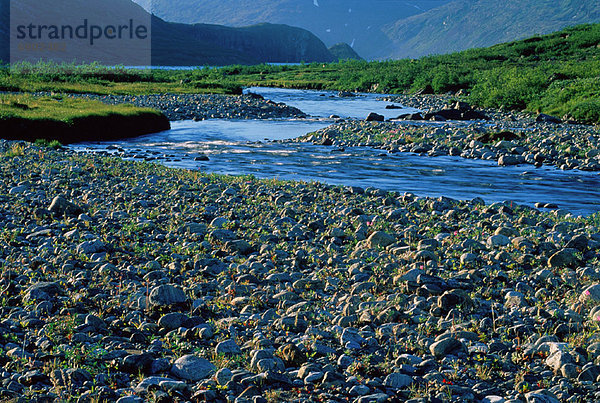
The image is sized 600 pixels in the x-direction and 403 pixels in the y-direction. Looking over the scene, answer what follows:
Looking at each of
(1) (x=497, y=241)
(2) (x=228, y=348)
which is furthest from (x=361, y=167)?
(2) (x=228, y=348)

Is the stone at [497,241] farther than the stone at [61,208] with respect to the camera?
No

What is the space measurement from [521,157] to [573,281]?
1587 centimetres

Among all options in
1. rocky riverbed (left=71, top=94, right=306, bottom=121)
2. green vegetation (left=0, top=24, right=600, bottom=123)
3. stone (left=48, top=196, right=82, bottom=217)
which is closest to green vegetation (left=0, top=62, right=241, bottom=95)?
green vegetation (left=0, top=24, right=600, bottom=123)

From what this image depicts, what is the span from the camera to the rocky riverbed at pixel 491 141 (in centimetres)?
2222

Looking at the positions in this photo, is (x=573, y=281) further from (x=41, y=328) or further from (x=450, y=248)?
(x=41, y=328)

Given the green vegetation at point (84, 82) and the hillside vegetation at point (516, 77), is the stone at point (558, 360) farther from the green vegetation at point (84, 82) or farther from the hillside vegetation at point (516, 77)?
the green vegetation at point (84, 82)

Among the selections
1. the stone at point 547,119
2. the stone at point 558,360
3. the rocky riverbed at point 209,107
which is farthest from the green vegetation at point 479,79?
the stone at point 558,360

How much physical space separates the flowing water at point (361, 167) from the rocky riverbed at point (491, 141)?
94cm

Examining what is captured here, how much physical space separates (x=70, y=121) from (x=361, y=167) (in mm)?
15087

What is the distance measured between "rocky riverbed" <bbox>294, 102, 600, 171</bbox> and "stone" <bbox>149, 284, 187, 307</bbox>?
17.9 m

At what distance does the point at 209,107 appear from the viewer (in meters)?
44.5

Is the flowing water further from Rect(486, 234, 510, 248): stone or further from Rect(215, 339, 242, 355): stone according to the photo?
Rect(215, 339, 242, 355): stone

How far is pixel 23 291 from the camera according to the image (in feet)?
23.1

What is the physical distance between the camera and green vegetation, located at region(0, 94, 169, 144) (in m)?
25.0
